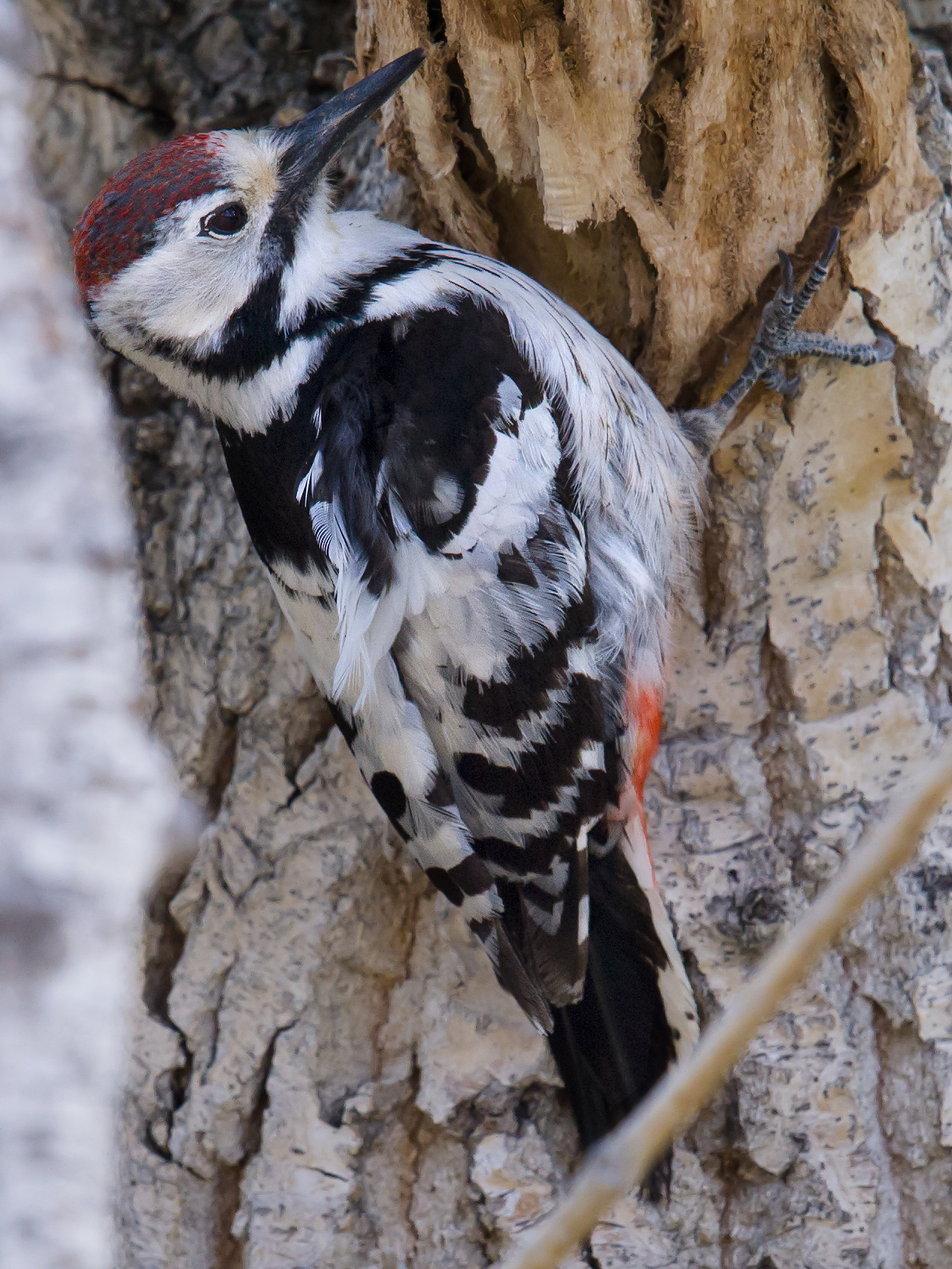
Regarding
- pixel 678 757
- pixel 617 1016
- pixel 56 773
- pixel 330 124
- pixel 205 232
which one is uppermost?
pixel 330 124

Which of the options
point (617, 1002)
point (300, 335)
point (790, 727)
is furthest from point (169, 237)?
point (617, 1002)

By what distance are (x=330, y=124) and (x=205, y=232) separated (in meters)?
0.27

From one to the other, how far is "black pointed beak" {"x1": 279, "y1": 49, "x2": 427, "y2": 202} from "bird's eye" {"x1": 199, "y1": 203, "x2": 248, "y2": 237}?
0.08 metres

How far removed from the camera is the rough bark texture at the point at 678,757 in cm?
177

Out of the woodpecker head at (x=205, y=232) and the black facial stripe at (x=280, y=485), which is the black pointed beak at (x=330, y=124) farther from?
the black facial stripe at (x=280, y=485)

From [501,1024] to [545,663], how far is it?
2.01ft

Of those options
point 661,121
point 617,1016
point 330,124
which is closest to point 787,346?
point 661,121

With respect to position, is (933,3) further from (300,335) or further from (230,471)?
(230,471)

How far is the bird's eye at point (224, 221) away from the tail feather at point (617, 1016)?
47.0 inches

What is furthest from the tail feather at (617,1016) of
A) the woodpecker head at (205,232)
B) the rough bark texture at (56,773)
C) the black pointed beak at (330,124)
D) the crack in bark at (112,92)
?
the crack in bark at (112,92)

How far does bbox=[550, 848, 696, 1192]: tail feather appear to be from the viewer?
1875 mm

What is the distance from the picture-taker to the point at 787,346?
1.88 meters

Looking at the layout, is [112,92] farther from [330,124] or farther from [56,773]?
[56,773]

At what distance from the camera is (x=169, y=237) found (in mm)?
1899
